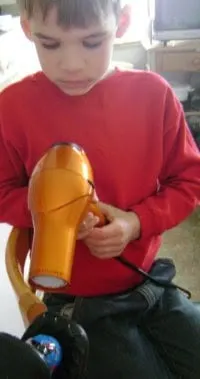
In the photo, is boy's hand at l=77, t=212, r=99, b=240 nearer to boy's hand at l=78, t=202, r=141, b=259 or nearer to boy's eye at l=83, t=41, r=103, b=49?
boy's hand at l=78, t=202, r=141, b=259

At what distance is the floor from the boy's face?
106cm

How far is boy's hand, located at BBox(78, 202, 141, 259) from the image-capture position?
793mm

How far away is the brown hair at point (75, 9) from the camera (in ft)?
2.25

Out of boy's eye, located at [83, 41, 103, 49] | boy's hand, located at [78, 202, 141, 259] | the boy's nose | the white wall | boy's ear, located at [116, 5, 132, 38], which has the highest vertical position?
boy's ear, located at [116, 5, 132, 38]

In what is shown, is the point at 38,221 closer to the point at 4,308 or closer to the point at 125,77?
the point at 125,77

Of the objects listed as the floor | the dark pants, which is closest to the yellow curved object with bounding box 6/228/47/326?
the dark pants


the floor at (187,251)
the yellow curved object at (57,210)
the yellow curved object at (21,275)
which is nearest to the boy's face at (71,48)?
the yellow curved object at (57,210)

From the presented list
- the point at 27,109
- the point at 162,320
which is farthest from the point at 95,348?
the point at 27,109

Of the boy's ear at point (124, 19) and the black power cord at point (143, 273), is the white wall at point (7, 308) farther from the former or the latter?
the boy's ear at point (124, 19)

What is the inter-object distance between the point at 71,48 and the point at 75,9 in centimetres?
6

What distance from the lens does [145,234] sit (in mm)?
866

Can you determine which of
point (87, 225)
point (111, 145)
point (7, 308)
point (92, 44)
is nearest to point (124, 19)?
point (92, 44)

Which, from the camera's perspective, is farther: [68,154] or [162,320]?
[162,320]

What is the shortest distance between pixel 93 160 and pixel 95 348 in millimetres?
313
